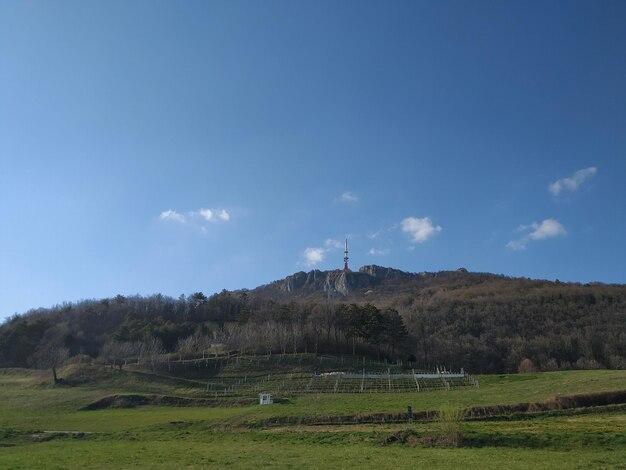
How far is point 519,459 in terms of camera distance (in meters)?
21.3

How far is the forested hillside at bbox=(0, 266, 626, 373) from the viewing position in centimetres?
9844

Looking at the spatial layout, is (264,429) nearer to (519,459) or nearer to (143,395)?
(519,459)

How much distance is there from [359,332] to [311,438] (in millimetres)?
67641

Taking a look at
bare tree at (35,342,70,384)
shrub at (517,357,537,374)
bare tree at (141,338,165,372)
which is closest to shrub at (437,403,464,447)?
bare tree at (141,338,165,372)

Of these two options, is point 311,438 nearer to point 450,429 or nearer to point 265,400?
point 450,429

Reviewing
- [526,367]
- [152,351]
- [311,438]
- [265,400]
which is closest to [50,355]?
[152,351]

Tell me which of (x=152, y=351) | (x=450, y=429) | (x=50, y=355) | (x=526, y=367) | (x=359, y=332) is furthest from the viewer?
(x=359, y=332)

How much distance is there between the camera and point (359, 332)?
96625mm

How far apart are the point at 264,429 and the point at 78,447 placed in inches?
471

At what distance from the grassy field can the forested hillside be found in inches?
1768

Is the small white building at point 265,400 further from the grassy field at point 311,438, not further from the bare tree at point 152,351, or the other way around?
the bare tree at point 152,351

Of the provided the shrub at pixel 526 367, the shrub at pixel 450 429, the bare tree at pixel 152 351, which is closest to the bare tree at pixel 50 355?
the bare tree at pixel 152 351

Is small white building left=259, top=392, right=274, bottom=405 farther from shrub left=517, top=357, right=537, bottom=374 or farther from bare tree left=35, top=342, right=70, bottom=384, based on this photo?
shrub left=517, top=357, right=537, bottom=374

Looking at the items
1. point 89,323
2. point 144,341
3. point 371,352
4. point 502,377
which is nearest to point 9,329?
point 89,323
